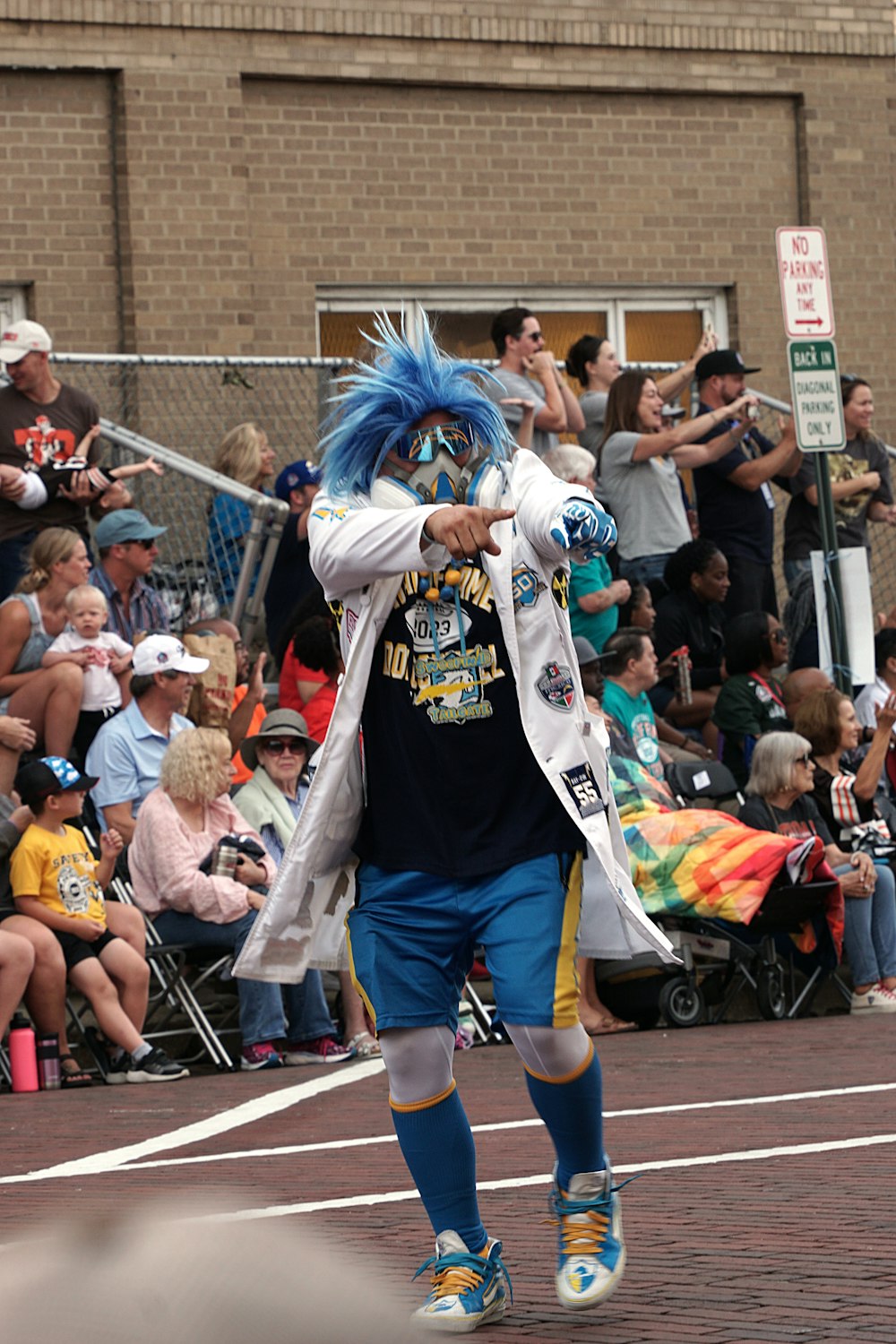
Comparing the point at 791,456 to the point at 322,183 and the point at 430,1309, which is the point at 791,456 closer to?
the point at 322,183

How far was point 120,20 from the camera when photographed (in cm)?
1778

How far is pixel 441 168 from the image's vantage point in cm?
1905

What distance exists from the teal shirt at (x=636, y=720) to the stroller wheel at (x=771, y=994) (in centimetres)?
129

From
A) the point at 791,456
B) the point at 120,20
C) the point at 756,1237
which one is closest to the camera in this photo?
the point at 756,1237

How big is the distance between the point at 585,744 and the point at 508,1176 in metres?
2.40

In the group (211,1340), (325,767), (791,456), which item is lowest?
(211,1340)

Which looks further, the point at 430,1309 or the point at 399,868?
the point at 399,868

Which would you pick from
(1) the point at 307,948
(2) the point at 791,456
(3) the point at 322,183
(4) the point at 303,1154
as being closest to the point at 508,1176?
(4) the point at 303,1154

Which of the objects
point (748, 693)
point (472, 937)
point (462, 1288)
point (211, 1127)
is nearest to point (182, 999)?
A: point (211, 1127)

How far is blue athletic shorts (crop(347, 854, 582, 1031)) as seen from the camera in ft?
17.4

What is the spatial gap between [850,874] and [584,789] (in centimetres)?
783

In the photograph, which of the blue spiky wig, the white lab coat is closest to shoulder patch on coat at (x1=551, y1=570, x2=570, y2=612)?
the white lab coat

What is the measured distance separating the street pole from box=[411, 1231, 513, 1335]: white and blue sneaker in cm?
953

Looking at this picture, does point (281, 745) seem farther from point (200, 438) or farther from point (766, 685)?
point (200, 438)
